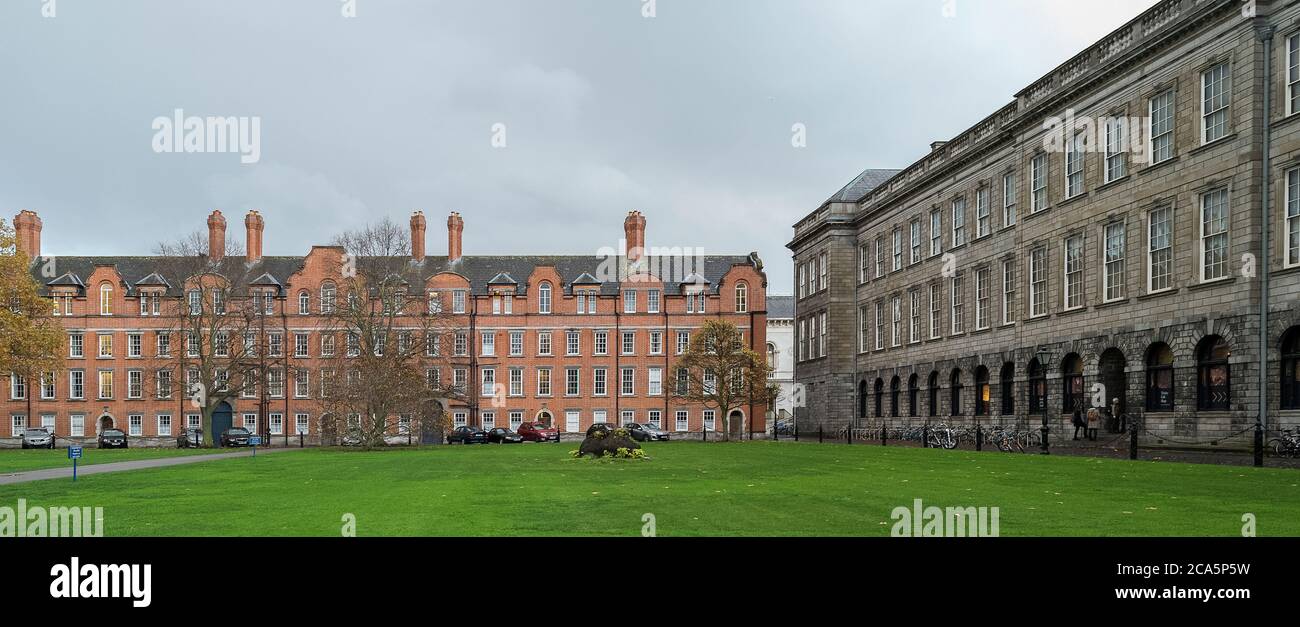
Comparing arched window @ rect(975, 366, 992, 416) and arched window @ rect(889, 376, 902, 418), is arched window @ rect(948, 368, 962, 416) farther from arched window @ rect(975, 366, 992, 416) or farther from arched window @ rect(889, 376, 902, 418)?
arched window @ rect(889, 376, 902, 418)

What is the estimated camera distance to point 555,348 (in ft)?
266

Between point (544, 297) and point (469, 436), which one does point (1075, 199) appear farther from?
point (544, 297)

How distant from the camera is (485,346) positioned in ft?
268

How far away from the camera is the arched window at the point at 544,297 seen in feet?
268

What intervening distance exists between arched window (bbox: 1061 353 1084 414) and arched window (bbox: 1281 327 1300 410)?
37.7 ft

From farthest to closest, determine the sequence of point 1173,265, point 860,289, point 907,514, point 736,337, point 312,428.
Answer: point 312,428, point 860,289, point 736,337, point 1173,265, point 907,514

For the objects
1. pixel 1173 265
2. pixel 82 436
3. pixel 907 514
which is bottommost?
pixel 82 436

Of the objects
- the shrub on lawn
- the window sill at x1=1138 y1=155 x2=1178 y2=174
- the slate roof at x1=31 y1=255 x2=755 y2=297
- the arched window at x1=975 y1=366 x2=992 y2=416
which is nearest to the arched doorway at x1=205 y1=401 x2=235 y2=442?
the slate roof at x1=31 y1=255 x2=755 y2=297

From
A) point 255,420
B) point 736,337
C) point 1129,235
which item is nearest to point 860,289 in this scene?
point 736,337

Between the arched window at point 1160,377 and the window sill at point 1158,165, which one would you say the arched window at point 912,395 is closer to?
the arched window at point 1160,377

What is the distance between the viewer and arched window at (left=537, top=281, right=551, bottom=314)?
3211 inches

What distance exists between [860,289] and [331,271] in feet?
127

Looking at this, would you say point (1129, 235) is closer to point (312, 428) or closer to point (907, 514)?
point (907, 514)

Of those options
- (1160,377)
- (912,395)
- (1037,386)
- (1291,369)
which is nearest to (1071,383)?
(1037,386)
